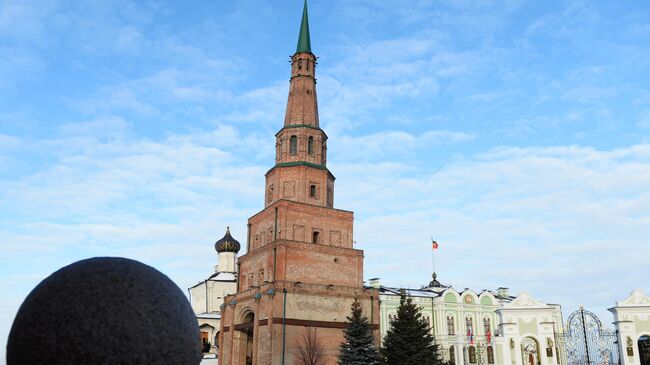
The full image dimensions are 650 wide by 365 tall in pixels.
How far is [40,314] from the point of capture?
6.89 meters

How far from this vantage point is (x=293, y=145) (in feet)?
134

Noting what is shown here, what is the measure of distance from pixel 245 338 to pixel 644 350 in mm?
25507

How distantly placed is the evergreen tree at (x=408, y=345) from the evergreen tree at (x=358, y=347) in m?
1.58

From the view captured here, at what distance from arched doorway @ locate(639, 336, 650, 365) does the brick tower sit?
1599 cm

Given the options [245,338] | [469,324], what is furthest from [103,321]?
[469,324]

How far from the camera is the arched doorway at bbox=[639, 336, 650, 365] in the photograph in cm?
3334

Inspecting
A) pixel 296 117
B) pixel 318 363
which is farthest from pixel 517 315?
pixel 296 117

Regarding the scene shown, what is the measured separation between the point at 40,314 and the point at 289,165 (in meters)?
33.2

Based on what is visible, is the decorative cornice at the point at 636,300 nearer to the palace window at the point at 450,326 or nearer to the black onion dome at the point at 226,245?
the palace window at the point at 450,326

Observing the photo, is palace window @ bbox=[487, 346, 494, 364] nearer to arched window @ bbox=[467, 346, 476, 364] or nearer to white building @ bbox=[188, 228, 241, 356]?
arched window @ bbox=[467, 346, 476, 364]

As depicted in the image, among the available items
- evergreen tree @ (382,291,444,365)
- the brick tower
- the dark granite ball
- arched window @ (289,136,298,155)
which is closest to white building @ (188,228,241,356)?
the brick tower

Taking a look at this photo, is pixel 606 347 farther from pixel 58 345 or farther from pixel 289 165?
pixel 58 345

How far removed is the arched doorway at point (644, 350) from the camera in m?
33.3

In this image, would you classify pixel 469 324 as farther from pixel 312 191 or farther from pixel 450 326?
pixel 312 191
